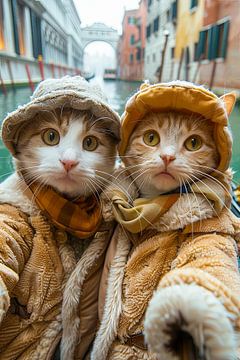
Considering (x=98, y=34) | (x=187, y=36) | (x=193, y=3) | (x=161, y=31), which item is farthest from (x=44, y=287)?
(x=161, y=31)

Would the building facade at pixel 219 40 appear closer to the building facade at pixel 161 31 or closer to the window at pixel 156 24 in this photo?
the building facade at pixel 161 31

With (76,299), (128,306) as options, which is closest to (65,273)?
(76,299)

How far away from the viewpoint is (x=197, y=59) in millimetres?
2691

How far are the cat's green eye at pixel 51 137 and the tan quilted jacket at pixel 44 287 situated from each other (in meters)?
0.14

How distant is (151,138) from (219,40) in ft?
8.43

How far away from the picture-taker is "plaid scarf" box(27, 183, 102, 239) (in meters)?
0.63

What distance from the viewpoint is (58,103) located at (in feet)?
1.93

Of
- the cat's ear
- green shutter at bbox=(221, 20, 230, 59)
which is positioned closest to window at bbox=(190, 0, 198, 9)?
green shutter at bbox=(221, 20, 230, 59)

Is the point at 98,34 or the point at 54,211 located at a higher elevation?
the point at 98,34

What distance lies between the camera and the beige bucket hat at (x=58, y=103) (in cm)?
58

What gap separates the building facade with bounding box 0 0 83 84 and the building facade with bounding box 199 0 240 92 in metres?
1.13

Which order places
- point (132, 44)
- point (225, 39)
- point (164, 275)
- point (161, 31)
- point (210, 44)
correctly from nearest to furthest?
point (164, 275), point (225, 39), point (210, 44), point (161, 31), point (132, 44)

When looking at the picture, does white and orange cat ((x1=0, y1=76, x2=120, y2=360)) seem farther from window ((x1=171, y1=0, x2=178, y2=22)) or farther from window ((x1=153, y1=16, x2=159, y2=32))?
window ((x1=153, y1=16, x2=159, y2=32))

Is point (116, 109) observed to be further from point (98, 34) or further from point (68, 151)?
point (98, 34)
